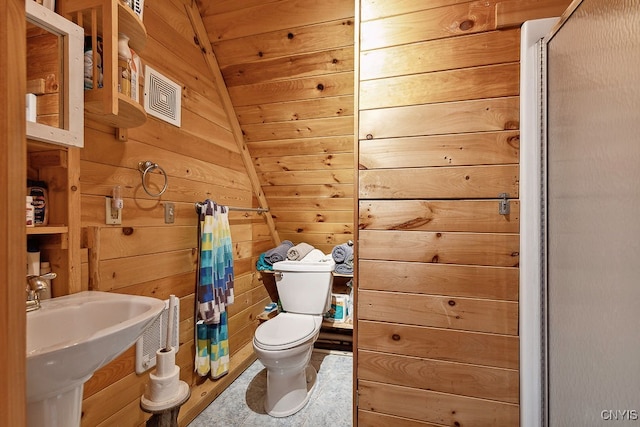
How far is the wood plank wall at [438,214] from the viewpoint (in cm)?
118

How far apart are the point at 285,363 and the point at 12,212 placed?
1.59 metres

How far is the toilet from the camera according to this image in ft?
5.59

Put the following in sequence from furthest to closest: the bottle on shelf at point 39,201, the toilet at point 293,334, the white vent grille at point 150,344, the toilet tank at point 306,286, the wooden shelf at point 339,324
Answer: the wooden shelf at point 339,324, the toilet tank at point 306,286, the toilet at point 293,334, the white vent grille at point 150,344, the bottle on shelf at point 39,201

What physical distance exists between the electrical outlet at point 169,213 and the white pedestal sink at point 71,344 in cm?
53

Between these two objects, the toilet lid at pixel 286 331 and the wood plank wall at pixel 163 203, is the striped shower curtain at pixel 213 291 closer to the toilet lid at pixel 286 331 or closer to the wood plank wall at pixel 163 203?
the wood plank wall at pixel 163 203

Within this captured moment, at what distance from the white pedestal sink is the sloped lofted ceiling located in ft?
4.22

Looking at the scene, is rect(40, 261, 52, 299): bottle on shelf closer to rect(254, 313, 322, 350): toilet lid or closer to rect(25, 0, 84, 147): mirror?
rect(25, 0, 84, 147): mirror

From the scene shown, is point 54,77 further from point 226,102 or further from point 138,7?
point 226,102

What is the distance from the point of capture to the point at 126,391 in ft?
4.50

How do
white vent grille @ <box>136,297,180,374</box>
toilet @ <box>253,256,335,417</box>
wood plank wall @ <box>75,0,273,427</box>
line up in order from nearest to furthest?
wood plank wall @ <box>75,0,273,427</box>, white vent grille @ <box>136,297,180,374</box>, toilet @ <box>253,256,335,417</box>

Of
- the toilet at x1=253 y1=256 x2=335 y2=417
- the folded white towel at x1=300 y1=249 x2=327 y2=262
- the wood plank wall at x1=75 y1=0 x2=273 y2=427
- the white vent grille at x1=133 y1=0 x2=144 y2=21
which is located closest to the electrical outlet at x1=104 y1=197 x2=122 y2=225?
the wood plank wall at x1=75 y1=0 x2=273 y2=427

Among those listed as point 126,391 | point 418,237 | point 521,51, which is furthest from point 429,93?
point 126,391

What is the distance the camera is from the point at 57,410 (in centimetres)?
81

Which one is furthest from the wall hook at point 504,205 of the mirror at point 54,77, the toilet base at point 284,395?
the mirror at point 54,77
